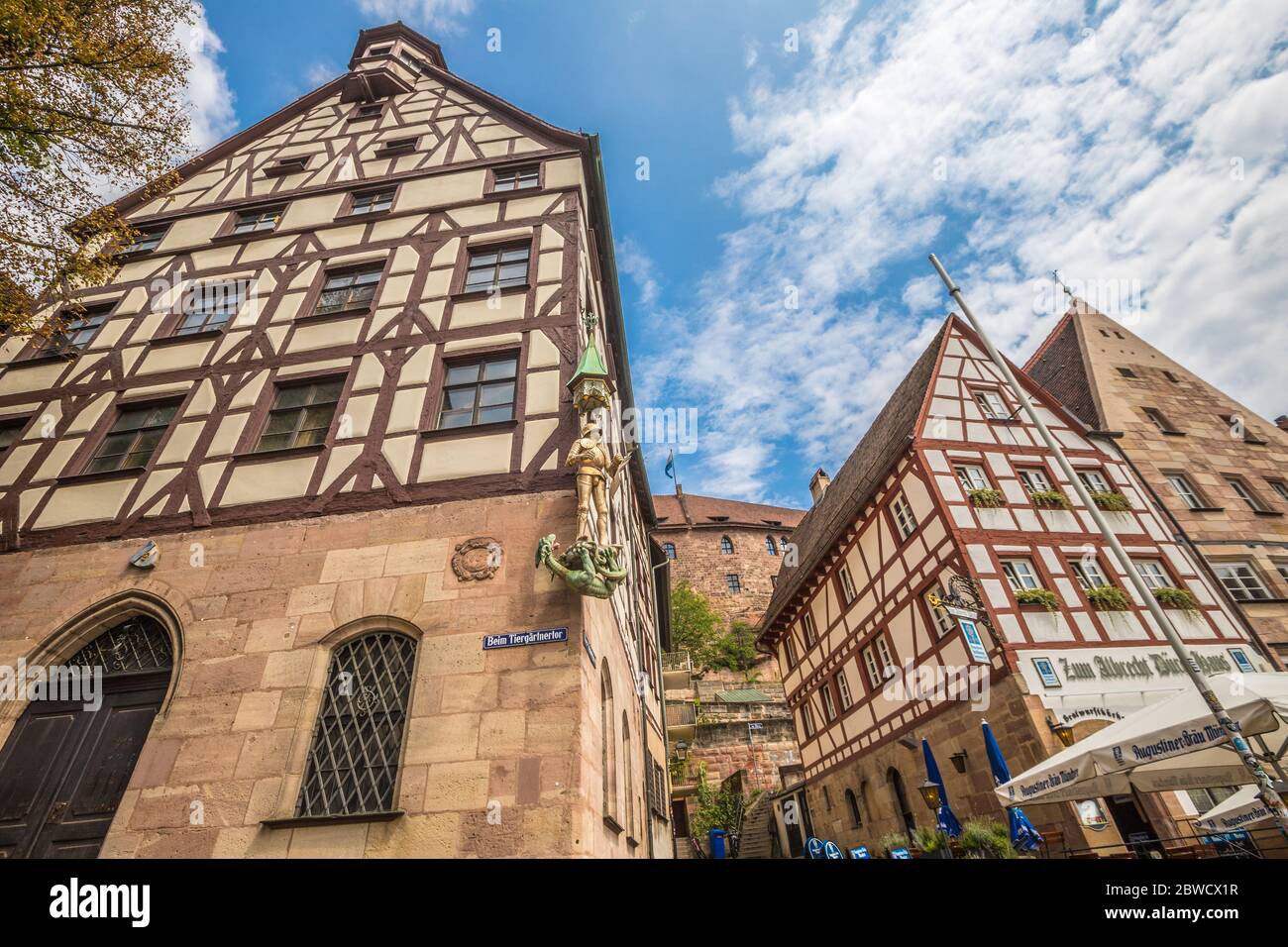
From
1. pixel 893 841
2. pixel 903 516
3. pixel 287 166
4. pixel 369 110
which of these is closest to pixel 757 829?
pixel 893 841

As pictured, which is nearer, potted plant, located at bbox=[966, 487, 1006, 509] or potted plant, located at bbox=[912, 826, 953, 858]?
potted plant, located at bbox=[912, 826, 953, 858]

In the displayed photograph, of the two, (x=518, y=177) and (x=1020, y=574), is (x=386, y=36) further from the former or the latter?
(x=1020, y=574)

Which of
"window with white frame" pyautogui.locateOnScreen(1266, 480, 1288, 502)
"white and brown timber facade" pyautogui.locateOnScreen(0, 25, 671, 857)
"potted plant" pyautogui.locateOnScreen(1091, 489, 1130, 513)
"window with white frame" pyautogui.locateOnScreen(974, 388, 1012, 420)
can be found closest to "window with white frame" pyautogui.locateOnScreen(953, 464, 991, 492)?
"window with white frame" pyautogui.locateOnScreen(974, 388, 1012, 420)

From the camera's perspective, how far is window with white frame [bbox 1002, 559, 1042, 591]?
41.0 ft

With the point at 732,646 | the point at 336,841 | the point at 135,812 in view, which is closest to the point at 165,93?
the point at 135,812

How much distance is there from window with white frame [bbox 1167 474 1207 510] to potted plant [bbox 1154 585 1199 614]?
376 cm

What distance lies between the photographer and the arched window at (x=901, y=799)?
44.7ft

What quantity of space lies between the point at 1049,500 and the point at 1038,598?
3.00 metres

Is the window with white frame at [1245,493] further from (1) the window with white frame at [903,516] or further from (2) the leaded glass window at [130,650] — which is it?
(2) the leaded glass window at [130,650]

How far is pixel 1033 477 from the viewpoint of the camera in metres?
14.7

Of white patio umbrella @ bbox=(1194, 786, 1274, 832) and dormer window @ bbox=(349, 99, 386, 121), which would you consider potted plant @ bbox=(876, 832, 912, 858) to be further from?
dormer window @ bbox=(349, 99, 386, 121)

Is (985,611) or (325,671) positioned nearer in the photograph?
(325,671)

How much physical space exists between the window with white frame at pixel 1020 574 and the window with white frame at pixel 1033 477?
2340 mm
